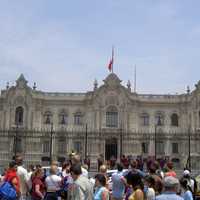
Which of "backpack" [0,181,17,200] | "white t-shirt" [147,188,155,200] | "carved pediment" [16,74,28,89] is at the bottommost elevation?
"backpack" [0,181,17,200]

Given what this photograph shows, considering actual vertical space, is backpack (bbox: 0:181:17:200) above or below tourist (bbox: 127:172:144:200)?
below

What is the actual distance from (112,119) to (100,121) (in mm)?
1700

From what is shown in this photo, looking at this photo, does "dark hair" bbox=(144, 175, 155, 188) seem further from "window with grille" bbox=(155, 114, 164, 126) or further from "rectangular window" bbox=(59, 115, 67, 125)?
"window with grille" bbox=(155, 114, 164, 126)

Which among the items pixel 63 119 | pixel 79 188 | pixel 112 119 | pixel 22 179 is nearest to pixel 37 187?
pixel 22 179

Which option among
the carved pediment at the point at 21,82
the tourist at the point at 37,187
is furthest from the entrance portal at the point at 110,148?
the tourist at the point at 37,187

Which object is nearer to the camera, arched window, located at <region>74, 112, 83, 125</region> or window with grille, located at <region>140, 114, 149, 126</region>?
arched window, located at <region>74, 112, 83, 125</region>

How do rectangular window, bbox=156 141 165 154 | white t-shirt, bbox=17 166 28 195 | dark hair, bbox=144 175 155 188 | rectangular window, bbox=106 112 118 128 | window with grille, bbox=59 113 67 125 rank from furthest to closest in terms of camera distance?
window with grille, bbox=59 113 67 125 < rectangular window, bbox=106 112 118 128 < rectangular window, bbox=156 141 165 154 < white t-shirt, bbox=17 166 28 195 < dark hair, bbox=144 175 155 188

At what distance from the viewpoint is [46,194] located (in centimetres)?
1281

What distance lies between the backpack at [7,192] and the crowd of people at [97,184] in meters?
0.14

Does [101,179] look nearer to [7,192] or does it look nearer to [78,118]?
[7,192]

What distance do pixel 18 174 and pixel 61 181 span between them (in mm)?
1499

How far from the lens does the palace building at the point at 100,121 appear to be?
59531mm

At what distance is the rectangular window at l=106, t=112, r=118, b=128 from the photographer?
203 ft

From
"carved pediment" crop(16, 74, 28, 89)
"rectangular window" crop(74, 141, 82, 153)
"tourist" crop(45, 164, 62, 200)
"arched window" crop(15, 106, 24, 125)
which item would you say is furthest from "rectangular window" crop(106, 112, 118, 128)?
"tourist" crop(45, 164, 62, 200)
